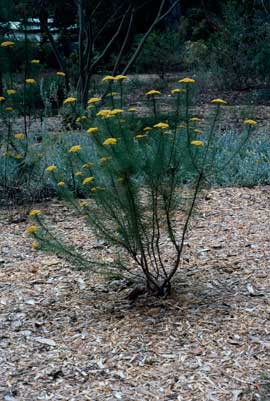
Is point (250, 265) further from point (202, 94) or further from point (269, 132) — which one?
point (202, 94)

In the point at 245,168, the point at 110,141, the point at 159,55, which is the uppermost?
the point at 110,141

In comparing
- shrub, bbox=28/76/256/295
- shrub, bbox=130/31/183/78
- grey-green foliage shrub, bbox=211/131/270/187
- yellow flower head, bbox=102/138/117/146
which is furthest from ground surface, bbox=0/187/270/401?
shrub, bbox=130/31/183/78

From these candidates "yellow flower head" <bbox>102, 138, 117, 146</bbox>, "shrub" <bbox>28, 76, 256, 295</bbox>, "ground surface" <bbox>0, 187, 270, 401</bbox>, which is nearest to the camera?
"ground surface" <bbox>0, 187, 270, 401</bbox>

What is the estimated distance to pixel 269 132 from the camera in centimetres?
934

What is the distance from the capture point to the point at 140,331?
3.69 metres

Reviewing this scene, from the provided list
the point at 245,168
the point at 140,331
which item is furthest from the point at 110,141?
the point at 245,168

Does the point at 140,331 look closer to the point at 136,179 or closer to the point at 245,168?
the point at 136,179

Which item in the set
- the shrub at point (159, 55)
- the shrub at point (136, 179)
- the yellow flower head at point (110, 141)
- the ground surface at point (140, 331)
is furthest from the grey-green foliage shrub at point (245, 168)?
the shrub at point (159, 55)

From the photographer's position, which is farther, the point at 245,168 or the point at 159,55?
the point at 159,55

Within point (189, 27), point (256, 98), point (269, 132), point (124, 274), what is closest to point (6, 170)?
point (124, 274)

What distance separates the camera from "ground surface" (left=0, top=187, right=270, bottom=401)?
3.22 m

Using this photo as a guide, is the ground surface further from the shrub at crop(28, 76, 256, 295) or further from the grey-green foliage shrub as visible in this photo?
the grey-green foliage shrub

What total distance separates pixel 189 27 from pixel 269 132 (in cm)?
1173

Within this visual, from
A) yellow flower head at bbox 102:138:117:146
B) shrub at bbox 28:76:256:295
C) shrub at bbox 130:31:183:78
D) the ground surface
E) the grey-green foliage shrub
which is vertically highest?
yellow flower head at bbox 102:138:117:146
